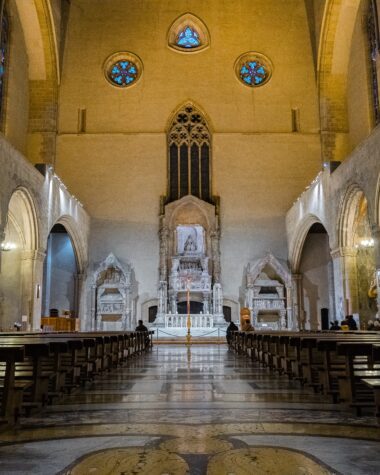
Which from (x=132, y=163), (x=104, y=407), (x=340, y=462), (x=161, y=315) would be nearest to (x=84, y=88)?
(x=132, y=163)

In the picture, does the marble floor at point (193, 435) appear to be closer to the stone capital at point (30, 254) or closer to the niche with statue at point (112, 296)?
the stone capital at point (30, 254)

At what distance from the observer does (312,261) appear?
21125mm

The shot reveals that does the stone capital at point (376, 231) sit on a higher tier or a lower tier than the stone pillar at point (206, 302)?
higher

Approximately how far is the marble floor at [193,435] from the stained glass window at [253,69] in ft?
61.4

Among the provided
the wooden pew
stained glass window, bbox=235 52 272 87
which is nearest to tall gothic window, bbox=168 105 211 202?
stained glass window, bbox=235 52 272 87

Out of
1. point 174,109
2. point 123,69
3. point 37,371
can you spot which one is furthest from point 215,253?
point 37,371

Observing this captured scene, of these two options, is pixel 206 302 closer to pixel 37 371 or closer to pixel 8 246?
pixel 8 246

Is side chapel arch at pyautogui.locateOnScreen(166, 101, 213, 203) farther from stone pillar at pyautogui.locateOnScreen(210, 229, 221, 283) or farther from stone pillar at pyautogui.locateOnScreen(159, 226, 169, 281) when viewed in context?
stone pillar at pyautogui.locateOnScreen(210, 229, 221, 283)

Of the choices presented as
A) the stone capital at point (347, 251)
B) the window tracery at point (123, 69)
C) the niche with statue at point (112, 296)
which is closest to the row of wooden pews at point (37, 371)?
the stone capital at point (347, 251)

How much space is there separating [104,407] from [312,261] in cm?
1775

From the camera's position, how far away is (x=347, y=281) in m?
15.3

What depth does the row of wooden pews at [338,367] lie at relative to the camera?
3975 millimetres

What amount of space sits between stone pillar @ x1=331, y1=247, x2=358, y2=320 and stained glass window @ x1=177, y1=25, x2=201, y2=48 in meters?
11.8

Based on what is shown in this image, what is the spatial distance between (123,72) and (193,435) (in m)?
20.9
